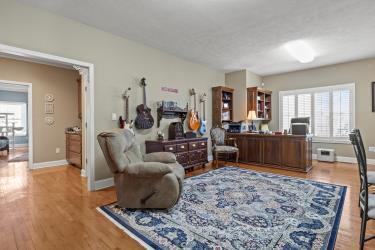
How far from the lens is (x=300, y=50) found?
4.44m

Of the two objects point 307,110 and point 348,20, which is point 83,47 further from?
point 307,110

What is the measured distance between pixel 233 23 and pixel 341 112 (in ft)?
14.5

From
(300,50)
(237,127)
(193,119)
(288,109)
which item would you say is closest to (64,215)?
(193,119)

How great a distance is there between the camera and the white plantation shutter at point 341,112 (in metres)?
5.46

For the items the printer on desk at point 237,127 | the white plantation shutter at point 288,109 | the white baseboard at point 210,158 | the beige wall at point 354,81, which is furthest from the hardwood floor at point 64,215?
the white plantation shutter at point 288,109

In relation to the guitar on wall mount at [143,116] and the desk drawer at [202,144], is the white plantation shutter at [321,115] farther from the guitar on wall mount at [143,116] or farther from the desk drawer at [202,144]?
the guitar on wall mount at [143,116]

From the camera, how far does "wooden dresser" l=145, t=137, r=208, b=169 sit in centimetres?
394

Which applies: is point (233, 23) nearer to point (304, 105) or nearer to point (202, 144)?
point (202, 144)

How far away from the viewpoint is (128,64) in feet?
12.8

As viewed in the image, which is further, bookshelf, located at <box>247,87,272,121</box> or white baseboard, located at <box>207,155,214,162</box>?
bookshelf, located at <box>247,87,272,121</box>

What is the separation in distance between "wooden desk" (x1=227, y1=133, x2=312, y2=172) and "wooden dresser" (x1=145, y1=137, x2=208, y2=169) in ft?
4.11

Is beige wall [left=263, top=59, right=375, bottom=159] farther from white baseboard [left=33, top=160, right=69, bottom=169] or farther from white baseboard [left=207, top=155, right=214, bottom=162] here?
white baseboard [left=33, top=160, right=69, bottom=169]

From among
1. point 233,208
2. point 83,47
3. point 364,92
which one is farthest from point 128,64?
point 364,92

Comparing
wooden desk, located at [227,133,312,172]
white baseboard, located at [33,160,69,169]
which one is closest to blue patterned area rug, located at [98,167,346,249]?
wooden desk, located at [227,133,312,172]
